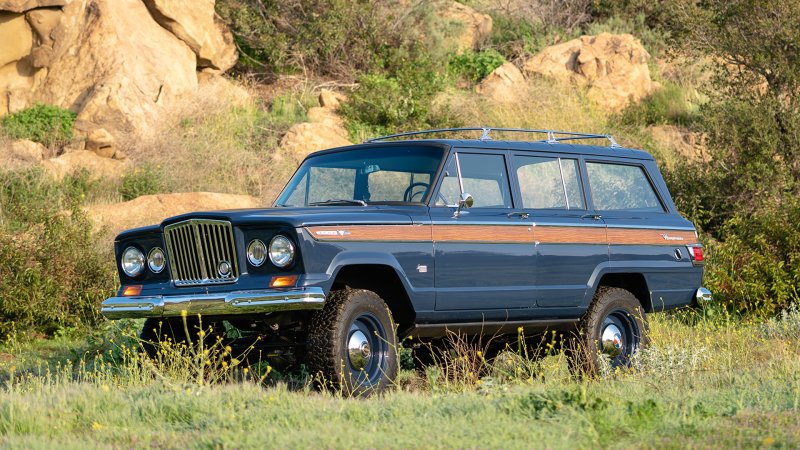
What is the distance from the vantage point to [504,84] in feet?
74.8

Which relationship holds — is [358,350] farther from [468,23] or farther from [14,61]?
[468,23]

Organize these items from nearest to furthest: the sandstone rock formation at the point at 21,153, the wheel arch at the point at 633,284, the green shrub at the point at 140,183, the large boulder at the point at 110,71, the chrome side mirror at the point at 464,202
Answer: the chrome side mirror at the point at 464,202 < the wheel arch at the point at 633,284 < the sandstone rock formation at the point at 21,153 < the green shrub at the point at 140,183 < the large boulder at the point at 110,71

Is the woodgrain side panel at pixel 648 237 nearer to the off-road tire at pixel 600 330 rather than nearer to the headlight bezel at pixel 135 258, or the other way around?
the off-road tire at pixel 600 330

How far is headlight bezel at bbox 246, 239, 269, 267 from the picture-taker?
723 cm

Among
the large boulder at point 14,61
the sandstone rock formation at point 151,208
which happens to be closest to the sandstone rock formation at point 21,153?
the sandstone rock formation at point 151,208

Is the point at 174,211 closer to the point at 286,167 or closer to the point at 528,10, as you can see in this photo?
the point at 286,167

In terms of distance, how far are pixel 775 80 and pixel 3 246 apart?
1183cm

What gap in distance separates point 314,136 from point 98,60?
4.31 metres

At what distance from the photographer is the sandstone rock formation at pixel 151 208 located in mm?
15039

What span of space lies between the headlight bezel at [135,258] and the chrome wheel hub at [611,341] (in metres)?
3.78

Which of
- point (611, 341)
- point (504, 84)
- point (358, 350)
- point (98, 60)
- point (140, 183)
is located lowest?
point (611, 341)

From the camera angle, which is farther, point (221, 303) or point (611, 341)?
point (611, 341)

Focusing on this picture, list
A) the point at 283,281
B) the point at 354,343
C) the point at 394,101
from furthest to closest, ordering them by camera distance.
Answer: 1. the point at 394,101
2. the point at 354,343
3. the point at 283,281

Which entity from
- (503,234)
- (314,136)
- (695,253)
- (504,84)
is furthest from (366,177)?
(504,84)
